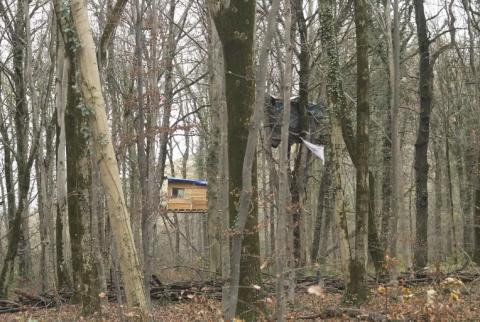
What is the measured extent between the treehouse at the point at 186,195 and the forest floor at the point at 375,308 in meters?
8.29

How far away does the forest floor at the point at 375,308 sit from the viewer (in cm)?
591

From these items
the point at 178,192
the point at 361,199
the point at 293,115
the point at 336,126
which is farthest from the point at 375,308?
the point at 178,192

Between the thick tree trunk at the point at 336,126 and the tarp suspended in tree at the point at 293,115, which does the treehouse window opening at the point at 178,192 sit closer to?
the tarp suspended in tree at the point at 293,115

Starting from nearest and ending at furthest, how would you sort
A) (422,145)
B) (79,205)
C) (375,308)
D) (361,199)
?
(375,308) < (361,199) < (79,205) < (422,145)

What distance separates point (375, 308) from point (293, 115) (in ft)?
23.1

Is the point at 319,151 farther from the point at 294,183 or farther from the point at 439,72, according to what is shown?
the point at 439,72

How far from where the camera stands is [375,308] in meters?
7.61

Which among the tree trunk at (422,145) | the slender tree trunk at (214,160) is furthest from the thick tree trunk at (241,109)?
the tree trunk at (422,145)

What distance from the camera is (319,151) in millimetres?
9500

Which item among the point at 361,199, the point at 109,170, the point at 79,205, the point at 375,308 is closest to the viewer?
the point at 109,170

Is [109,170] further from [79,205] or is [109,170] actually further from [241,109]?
[79,205]

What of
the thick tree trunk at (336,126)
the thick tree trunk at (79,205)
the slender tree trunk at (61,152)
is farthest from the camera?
the slender tree trunk at (61,152)

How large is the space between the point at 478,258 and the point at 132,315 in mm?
12437

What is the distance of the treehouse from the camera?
18.5 metres
